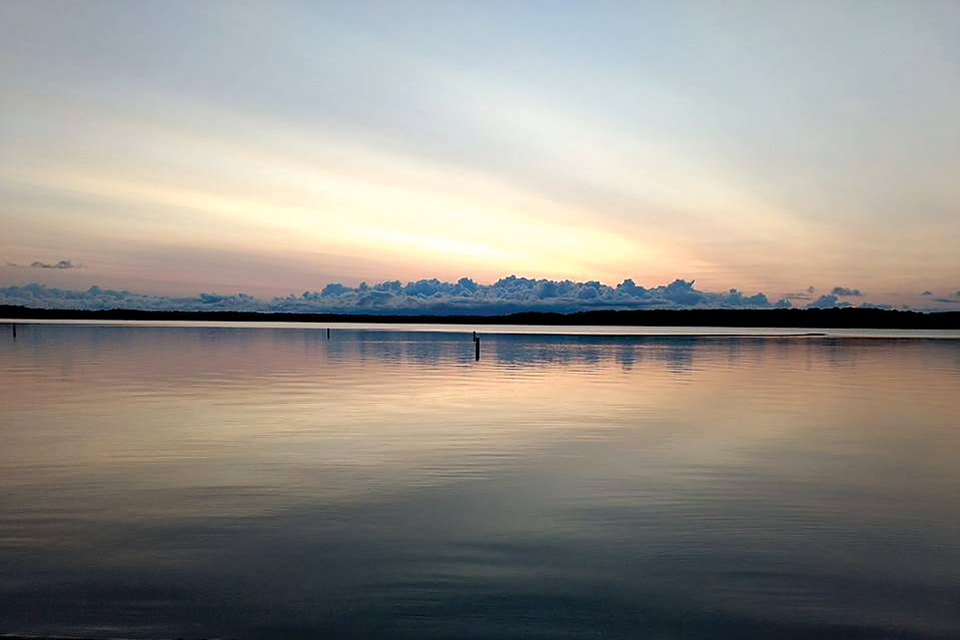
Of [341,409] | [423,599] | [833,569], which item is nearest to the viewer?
[423,599]

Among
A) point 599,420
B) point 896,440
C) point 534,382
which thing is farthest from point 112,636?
point 534,382

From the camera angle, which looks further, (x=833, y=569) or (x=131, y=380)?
(x=131, y=380)

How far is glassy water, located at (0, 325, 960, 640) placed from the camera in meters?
9.95

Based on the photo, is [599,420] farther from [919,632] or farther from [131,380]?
[131,380]

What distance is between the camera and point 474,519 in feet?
48.7

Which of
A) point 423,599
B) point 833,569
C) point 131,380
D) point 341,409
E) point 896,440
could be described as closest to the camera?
point 423,599

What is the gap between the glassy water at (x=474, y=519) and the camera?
9953 millimetres

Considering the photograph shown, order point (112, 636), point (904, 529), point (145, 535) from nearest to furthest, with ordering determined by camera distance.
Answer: point (112, 636) < point (145, 535) < point (904, 529)

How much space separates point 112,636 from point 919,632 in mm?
9882

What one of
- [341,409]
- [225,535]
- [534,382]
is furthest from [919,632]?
[534,382]

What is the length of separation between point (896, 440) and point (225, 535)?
22.4 m

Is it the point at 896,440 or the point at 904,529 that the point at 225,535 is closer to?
the point at 904,529

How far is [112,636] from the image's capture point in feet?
29.6

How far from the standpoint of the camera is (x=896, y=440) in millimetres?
25812
